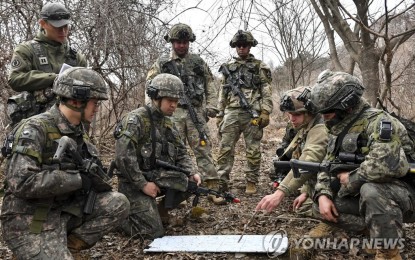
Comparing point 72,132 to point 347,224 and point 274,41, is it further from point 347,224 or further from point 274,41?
point 274,41

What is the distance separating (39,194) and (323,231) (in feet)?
8.42

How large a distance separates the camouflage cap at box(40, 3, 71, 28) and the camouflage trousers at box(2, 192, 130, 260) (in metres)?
1.91

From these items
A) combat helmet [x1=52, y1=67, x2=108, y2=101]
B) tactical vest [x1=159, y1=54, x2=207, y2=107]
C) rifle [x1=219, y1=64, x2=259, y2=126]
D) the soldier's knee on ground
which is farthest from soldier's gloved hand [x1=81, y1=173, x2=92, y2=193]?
rifle [x1=219, y1=64, x2=259, y2=126]

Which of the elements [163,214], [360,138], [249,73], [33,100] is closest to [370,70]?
[360,138]

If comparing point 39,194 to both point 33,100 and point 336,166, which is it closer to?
point 33,100

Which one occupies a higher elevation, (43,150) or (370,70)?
(370,70)

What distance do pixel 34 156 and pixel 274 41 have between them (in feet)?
33.6

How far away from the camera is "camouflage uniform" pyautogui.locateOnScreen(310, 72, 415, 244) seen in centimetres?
301

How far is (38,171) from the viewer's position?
2.94 meters

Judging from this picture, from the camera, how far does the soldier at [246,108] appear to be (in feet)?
18.9

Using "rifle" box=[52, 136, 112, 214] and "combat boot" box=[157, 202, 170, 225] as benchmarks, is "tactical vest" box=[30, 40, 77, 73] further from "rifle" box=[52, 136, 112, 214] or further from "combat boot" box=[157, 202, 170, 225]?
"combat boot" box=[157, 202, 170, 225]

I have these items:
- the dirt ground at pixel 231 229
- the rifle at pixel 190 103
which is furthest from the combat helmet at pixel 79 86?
the rifle at pixel 190 103

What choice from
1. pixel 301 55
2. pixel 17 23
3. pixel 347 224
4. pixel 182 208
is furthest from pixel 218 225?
pixel 301 55

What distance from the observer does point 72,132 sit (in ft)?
10.7
